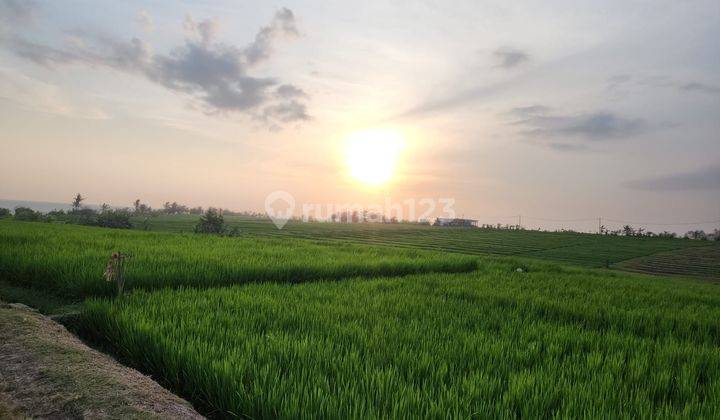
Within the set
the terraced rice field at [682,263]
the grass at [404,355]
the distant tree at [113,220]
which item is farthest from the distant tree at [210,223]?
the terraced rice field at [682,263]

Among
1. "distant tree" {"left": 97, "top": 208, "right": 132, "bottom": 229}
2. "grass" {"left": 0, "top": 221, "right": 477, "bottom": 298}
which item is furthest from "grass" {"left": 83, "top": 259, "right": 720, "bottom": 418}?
"distant tree" {"left": 97, "top": 208, "right": 132, "bottom": 229}

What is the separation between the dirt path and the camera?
2576 millimetres

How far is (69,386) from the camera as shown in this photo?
289cm

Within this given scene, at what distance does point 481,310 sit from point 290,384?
4.09 metres

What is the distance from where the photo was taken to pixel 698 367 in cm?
416

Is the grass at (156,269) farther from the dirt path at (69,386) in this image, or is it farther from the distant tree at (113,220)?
the distant tree at (113,220)

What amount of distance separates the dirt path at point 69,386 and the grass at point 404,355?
1.34 feet

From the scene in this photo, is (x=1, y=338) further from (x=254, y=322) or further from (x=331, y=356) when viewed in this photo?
(x=331, y=356)

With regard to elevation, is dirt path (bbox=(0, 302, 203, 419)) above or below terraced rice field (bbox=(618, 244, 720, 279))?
above

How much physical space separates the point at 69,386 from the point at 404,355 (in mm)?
2514

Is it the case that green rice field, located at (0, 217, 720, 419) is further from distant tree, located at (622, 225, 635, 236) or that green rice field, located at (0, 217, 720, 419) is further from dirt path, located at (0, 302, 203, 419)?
distant tree, located at (622, 225, 635, 236)

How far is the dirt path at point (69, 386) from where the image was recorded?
258cm

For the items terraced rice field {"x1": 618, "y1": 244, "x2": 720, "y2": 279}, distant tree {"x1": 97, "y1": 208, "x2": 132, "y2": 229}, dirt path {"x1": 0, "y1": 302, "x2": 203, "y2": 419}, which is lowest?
terraced rice field {"x1": 618, "y1": 244, "x2": 720, "y2": 279}

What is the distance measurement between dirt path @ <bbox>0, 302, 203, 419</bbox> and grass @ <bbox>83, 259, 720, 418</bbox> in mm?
408
